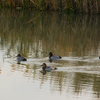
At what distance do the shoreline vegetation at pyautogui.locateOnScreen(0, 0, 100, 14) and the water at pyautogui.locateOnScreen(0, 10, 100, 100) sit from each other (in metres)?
2.53

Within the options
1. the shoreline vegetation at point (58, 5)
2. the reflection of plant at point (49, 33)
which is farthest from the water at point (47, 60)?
the shoreline vegetation at point (58, 5)

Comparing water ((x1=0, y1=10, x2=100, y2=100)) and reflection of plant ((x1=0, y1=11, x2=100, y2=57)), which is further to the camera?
reflection of plant ((x1=0, y1=11, x2=100, y2=57))

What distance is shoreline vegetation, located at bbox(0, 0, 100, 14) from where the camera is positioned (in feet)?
89.1

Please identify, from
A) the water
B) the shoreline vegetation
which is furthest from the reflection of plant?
the shoreline vegetation

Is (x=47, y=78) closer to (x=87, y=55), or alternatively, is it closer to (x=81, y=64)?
(x=81, y=64)

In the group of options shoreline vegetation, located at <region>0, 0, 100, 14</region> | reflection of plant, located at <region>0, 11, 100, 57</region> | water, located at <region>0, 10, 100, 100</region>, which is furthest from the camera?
shoreline vegetation, located at <region>0, 0, 100, 14</region>

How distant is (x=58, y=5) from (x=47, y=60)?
53.1 ft

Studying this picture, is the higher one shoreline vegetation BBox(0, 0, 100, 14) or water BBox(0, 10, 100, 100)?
shoreline vegetation BBox(0, 0, 100, 14)

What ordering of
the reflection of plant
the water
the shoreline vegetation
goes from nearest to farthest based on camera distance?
the water, the reflection of plant, the shoreline vegetation

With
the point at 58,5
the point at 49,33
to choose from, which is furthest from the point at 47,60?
the point at 58,5

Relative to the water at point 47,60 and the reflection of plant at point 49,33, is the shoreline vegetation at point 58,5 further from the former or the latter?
the water at point 47,60

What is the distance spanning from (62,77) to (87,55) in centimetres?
317

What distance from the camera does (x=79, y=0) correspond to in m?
27.8

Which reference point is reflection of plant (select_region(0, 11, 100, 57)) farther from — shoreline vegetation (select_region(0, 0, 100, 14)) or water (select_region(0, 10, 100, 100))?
shoreline vegetation (select_region(0, 0, 100, 14))
